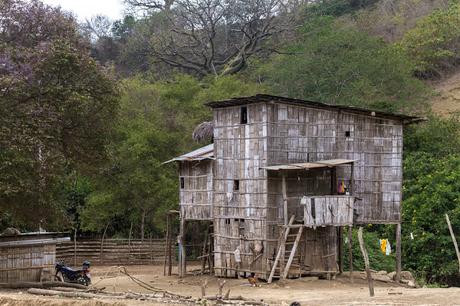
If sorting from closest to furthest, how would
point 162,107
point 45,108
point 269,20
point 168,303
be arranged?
point 168,303 → point 45,108 → point 162,107 → point 269,20

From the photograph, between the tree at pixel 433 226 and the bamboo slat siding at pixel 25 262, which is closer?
the bamboo slat siding at pixel 25 262

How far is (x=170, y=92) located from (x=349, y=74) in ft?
36.9

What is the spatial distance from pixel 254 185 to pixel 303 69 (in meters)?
Result: 19.5

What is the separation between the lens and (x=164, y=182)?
3744 cm

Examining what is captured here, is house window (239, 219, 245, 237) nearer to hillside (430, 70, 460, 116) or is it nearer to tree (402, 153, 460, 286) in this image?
tree (402, 153, 460, 286)

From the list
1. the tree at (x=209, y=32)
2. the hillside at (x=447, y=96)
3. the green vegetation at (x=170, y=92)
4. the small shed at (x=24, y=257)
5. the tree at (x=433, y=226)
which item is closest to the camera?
the green vegetation at (x=170, y=92)

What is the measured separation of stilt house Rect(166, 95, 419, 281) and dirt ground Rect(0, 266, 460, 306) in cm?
104

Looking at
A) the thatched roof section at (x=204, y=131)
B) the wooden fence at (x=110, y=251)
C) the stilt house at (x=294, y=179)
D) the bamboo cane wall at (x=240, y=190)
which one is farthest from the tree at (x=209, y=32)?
the stilt house at (x=294, y=179)

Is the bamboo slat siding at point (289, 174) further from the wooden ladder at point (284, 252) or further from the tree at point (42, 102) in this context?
the tree at point (42, 102)

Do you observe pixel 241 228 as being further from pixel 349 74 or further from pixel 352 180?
pixel 349 74

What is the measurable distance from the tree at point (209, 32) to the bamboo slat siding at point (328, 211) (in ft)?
104

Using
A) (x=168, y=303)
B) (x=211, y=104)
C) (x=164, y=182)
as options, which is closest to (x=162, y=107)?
(x=164, y=182)

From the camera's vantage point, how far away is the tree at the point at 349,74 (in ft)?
142

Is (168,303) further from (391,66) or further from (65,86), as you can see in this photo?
(391,66)
